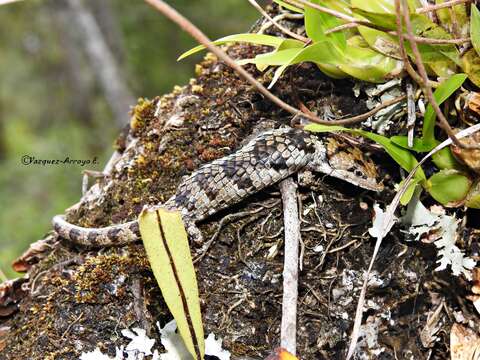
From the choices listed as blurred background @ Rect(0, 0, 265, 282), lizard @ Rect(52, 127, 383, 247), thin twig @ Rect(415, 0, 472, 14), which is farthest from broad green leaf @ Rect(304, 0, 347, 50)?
blurred background @ Rect(0, 0, 265, 282)

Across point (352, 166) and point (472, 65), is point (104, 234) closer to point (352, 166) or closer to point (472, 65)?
point (352, 166)

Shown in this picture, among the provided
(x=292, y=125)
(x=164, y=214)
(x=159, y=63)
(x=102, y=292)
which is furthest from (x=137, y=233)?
(x=159, y=63)

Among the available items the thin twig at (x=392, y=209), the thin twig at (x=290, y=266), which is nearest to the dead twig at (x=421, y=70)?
the thin twig at (x=392, y=209)

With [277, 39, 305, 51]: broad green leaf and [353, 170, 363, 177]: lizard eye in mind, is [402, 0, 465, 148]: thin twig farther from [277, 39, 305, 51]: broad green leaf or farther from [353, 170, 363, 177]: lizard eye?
[277, 39, 305, 51]: broad green leaf

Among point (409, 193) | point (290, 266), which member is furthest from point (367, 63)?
point (290, 266)

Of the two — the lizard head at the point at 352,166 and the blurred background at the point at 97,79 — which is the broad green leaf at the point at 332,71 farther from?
the blurred background at the point at 97,79
